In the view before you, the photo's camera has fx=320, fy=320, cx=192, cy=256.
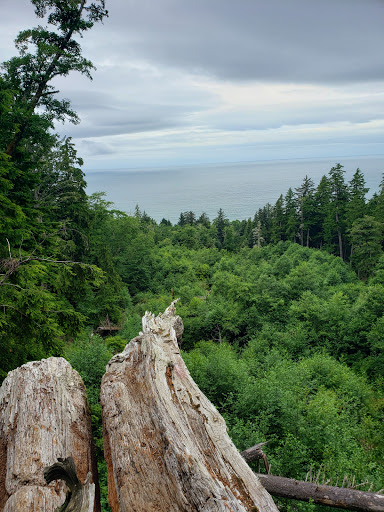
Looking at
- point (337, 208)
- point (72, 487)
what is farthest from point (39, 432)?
point (337, 208)

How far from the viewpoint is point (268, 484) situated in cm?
655

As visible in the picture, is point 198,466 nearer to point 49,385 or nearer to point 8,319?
point 49,385

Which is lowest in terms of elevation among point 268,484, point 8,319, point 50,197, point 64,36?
point 268,484

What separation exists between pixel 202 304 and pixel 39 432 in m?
24.3

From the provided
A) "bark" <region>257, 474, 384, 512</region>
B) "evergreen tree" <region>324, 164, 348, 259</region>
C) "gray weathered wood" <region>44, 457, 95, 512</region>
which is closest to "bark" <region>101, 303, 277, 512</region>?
"gray weathered wood" <region>44, 457, 95, 512</region>

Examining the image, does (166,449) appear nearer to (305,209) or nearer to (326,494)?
(326,494)

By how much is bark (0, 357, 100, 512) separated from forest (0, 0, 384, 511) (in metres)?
1.55

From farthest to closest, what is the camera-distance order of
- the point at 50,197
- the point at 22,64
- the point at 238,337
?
the point at 238,337
the point at 50,197
the point at 22,64

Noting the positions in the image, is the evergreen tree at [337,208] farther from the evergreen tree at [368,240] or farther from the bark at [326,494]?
the bark at [326,494]

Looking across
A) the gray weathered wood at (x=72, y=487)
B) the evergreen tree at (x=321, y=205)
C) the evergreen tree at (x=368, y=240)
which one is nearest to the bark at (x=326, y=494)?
the gray weathered wood at (x=72, y=487)

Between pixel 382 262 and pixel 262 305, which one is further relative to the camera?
pixel 382 262

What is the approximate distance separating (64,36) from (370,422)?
1996cm

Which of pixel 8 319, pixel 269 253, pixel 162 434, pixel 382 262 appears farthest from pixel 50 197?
pixel 269 253

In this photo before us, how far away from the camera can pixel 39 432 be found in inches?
207
